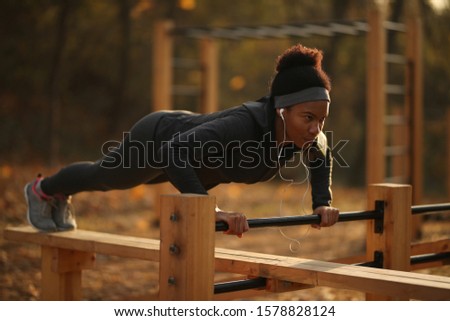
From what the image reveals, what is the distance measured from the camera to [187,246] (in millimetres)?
2691

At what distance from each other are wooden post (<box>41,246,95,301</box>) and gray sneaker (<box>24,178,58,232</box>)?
5.3 inches

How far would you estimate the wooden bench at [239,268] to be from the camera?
8.88ft

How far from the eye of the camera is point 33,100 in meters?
18.0

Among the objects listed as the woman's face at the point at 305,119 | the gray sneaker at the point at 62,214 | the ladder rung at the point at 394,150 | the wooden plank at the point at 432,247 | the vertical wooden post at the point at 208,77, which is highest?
the vertical wooden post at the point at 208,77

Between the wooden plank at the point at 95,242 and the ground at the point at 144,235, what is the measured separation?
0.53 m

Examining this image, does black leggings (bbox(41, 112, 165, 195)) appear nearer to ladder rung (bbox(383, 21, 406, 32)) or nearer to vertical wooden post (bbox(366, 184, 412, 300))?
vertical wooden post (bbox(366, 184, 412, 300))

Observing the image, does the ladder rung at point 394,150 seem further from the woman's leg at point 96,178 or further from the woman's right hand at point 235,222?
the woman's right hand at point 235,222

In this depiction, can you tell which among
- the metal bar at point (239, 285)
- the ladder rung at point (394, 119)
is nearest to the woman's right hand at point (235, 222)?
the metal bar at point (239, 285)

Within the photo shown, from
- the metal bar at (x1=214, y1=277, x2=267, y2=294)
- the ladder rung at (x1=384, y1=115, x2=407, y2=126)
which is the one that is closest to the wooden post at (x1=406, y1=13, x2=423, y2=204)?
the ladder rung at (x1=384, y1=115, x2=407, y2=126)

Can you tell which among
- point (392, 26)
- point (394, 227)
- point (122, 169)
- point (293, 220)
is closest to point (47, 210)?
point (122, 169)

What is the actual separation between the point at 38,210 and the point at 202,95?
5.19 metres

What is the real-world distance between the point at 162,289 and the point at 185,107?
1592cm
